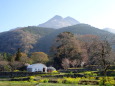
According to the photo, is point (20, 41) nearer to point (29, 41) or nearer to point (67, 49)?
point (29, 41)

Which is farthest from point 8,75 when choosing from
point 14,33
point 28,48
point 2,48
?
point 14,33

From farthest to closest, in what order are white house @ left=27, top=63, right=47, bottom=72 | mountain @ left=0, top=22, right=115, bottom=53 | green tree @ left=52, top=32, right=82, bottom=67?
mountain @ left=0, top=22, right=115, bottom=53 < green tree @ left=52, top=32, right=82, bottom=67 < white house @ left=27, top=63, right=47, bottom=72

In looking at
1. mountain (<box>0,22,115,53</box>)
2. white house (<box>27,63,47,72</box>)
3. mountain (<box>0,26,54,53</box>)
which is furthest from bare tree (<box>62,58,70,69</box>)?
mountain (<box>0,26,54,53</box>)

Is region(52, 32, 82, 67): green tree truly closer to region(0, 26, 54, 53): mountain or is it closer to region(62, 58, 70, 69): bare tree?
region(62, 58, 70, 69): bare tree

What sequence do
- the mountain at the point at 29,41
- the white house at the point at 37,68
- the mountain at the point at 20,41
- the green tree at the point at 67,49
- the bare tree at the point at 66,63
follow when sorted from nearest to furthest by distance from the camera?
1. the bare tree at the point at 66,63
2. the white house at the point at 37,68
3. the green tree at the point at 67,49
4. the mountain at the point at 29,41
5. the mountain at the point at 20,41

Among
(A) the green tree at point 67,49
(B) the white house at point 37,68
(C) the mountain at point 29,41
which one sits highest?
(C) the mountain at point 29,41

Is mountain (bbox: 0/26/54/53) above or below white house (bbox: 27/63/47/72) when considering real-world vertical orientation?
above

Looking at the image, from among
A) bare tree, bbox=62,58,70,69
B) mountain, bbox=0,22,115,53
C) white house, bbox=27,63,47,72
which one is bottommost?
white house, bbox=27,63,47,72

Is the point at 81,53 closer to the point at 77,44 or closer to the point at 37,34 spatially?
the point at 77,44

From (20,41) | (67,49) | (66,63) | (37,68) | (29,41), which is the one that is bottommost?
(37,68)

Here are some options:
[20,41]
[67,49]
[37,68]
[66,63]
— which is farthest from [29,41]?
[66,63]

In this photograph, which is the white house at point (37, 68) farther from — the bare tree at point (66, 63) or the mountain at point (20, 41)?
the mountain at point (20, 41)

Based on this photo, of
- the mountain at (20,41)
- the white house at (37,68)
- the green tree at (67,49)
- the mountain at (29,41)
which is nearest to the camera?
the white house at (37,68)

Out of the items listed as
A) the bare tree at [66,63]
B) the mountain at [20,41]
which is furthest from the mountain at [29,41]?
the bare tree at [66,63]
